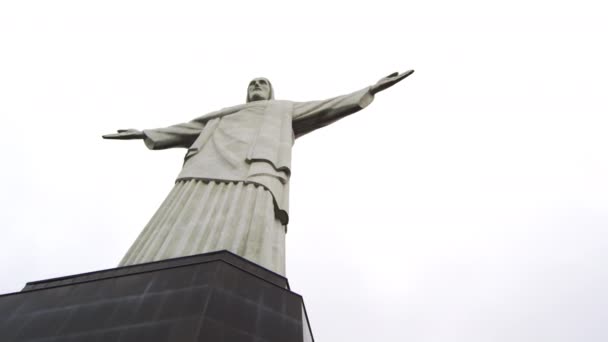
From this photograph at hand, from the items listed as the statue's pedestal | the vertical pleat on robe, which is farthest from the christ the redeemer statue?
the statue's pedestal

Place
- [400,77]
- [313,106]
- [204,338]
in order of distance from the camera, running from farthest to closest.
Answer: [313,106]
[400,77]
[204,338]

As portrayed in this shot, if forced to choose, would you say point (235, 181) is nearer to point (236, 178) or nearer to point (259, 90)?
point (236, 178)

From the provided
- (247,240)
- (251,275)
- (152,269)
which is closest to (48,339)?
(152,269)

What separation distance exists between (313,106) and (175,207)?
11.4 ft

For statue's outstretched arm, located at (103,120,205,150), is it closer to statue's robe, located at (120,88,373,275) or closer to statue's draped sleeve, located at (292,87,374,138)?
statue's robe, located at (120,88,373,275)

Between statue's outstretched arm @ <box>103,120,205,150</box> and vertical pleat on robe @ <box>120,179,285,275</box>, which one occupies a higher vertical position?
statue's outstretched arm @ <box>103,120,205,150</box>

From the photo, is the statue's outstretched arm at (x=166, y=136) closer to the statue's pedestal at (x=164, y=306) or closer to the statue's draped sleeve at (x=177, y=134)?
the statue's draped sleeve at (x=177, y=134)

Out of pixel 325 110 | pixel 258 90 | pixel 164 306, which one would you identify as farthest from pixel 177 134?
pixel 164 306

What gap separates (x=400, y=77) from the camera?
7969 millimetres

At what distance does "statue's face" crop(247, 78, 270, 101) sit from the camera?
997 cm

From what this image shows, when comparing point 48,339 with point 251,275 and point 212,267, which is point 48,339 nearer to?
point 212,267

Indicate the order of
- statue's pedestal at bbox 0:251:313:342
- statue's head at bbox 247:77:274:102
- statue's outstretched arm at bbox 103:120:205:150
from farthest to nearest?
statue's head at bbox 247:77:274:102 < statue's outstretched arm at bbox 103:120:205:150 < statue's pedestal at bbox 0:251:313:342

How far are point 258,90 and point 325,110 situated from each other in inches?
79.9

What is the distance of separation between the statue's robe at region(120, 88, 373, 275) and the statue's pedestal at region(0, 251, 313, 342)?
1.01 metres
